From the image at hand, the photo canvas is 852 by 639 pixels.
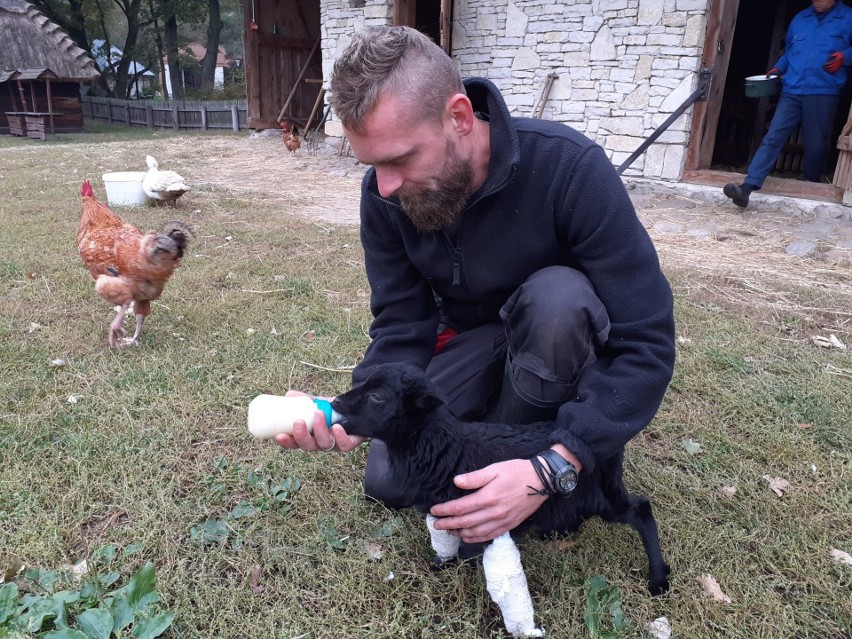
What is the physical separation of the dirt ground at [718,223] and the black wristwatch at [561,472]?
170 inches

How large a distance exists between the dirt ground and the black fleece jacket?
397 centimetres

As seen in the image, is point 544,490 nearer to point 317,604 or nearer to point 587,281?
point 587,281

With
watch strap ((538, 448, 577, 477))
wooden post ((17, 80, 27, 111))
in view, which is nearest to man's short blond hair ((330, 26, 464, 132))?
watch strap ((538, 448, 577, 477))

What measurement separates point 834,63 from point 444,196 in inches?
301

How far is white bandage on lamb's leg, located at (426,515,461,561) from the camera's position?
203 centimetres

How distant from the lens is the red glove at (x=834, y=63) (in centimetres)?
723

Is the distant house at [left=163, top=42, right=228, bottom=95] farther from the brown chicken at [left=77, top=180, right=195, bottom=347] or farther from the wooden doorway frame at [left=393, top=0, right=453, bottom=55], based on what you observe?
the brown chicken at [left=77, top=180, right=195, bottom=347]

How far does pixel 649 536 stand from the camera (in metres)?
2.04

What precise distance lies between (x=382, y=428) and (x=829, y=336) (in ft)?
12.2

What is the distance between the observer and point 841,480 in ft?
8.54

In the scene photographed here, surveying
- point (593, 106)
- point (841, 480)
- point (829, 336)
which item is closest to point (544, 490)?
point (841, 480)

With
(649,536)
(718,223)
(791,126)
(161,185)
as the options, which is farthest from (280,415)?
(791,126)

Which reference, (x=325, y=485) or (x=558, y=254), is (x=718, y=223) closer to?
(x=558, y=254)

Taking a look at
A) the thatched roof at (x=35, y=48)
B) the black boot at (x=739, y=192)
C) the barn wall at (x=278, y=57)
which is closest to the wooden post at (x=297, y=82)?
the barn wall at (x=278, y=57)
